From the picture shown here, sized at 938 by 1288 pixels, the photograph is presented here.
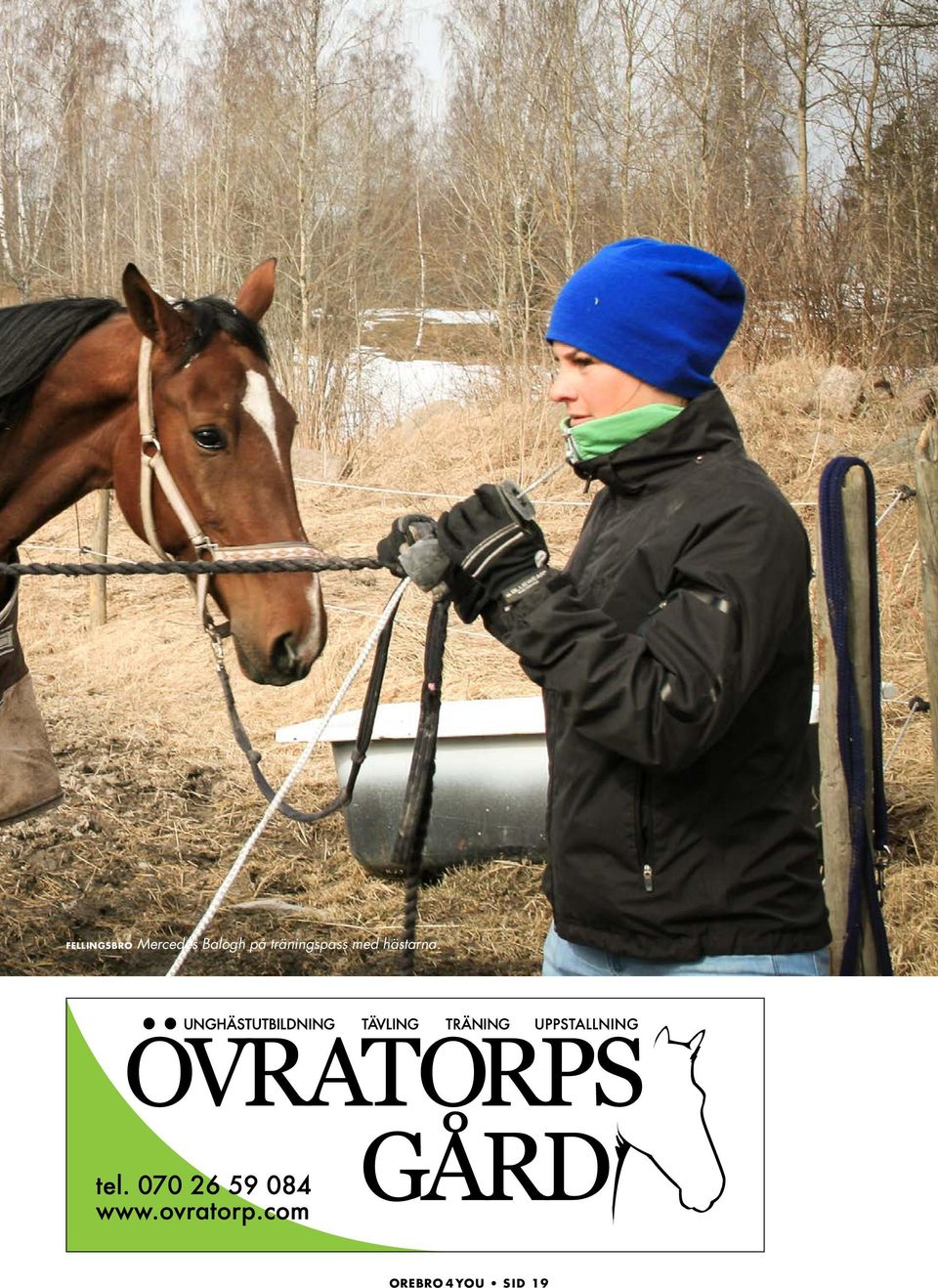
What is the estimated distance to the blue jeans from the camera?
1133 millimetres

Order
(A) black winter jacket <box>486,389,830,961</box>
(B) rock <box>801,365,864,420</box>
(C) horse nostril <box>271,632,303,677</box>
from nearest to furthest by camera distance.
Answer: (A) black winter jacket <box>486,389,830,961</box> → (C) horse nostril <box>271,632,303,677</box> → (B) rock <box>801,365,864,420</box>

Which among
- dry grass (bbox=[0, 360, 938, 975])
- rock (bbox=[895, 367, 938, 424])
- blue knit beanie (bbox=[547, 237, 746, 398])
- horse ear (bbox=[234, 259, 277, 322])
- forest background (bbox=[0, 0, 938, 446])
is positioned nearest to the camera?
blue knit beanie (bbox=[547, 237, 746, 398])

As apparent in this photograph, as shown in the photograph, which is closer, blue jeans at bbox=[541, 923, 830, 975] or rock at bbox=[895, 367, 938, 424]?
blue jeans at bbox=[541, 923, 830, 975]

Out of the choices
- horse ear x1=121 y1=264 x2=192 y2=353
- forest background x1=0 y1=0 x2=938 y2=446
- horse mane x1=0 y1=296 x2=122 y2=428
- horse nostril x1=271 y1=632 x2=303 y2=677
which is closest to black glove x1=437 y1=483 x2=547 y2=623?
horse nostril x1=271 y1=632 x2=303 y2=677

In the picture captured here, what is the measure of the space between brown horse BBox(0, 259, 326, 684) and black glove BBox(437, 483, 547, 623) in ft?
2.37

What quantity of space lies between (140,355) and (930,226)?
350 cm

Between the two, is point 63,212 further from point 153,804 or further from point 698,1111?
point 698,1111

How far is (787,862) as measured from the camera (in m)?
1.14

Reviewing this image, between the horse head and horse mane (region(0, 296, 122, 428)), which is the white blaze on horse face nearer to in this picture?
the horse head

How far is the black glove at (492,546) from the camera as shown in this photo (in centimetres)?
111

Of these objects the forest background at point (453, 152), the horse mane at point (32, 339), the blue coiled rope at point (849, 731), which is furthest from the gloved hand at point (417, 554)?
the forest background at point (453, 152)

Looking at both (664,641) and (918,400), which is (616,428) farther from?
(918,400)

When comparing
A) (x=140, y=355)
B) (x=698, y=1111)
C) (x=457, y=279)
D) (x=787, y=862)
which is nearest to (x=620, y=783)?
(x=787, y=862)

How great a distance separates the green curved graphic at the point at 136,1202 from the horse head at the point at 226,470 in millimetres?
650
